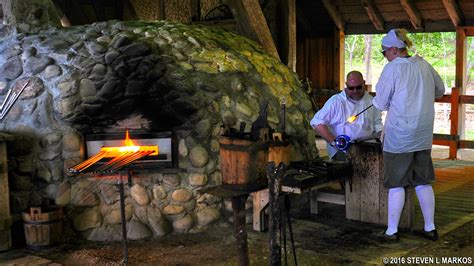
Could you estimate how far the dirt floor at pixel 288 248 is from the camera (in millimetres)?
4473

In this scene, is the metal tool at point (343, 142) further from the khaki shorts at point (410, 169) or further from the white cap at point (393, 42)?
the white cap at point (393, 42)

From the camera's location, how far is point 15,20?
231 inches

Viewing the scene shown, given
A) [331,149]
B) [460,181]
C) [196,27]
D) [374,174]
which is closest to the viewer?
[374,174]

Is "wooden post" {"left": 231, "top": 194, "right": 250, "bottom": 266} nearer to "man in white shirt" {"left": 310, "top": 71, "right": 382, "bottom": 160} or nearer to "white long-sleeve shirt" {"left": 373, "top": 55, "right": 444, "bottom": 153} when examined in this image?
"white long-sleeve shirt" {"left": 373, "top": 55, "right": 444, "bottom": 153}

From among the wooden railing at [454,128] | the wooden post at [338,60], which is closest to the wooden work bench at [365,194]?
the wooden railing at [454,128]

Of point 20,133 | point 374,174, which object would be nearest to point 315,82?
point 374,174

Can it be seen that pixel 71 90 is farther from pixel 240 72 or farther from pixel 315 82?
pixel 315 82

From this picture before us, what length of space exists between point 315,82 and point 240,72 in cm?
511

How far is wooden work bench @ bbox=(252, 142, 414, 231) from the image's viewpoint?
512 cm

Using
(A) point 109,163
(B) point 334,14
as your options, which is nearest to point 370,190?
(A) point 109,163

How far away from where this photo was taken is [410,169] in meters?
4.71

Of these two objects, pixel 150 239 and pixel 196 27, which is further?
pixel 196 27

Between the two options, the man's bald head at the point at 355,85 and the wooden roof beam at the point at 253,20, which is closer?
the man's bald head at the point at 355,85

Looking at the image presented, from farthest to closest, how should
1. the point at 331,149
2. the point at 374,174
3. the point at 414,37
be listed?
the point at 414,37, the point at 331,149, the point at 374,174
